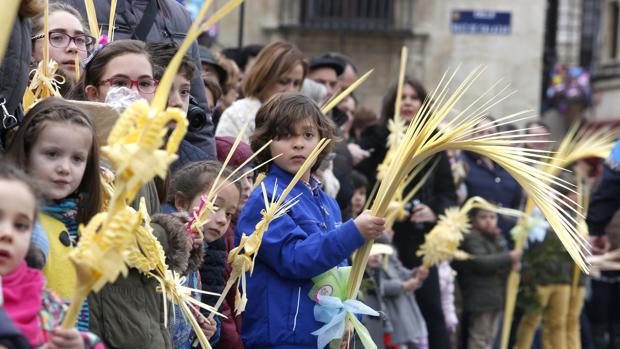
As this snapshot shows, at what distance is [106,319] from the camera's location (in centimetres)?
428

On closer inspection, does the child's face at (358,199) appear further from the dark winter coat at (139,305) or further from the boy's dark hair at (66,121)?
the boy's dark hair at (66,121)

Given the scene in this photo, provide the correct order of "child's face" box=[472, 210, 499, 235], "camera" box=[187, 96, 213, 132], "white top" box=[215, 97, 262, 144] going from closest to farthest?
"camera" box=[187, 96, 213, 132] < "white top" box=[215, 97, 262, 144] < "child's face" box=[472, 210, 499, 235]

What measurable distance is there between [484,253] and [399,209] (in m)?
2.16

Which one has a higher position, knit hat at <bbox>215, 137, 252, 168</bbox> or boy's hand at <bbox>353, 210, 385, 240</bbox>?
knit hat at <bbox>215, 137, 252, 168</bbox>

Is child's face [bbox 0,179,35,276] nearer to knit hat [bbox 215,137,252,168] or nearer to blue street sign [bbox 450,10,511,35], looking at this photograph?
knit hat [bbox 215,137,252,168]

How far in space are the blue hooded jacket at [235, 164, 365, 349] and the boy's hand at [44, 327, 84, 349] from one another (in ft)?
6.55

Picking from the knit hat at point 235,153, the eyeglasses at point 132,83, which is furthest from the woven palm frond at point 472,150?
the knit hat at point 235,153

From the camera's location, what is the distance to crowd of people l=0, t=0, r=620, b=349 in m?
3.90

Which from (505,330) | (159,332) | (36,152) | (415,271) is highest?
(36,152)

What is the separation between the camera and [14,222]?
3281 millimetres

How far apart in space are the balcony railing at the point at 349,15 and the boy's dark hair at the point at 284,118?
1107 cm

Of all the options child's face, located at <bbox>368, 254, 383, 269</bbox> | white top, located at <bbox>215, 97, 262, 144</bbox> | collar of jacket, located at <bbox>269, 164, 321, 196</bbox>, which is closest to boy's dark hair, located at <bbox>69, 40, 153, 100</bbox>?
collar of jacket, located at <bbox>269, 164, 321, 196</bbox>

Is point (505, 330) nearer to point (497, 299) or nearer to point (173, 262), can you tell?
point (497, 299)

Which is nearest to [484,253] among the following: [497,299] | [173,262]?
[497,299]
